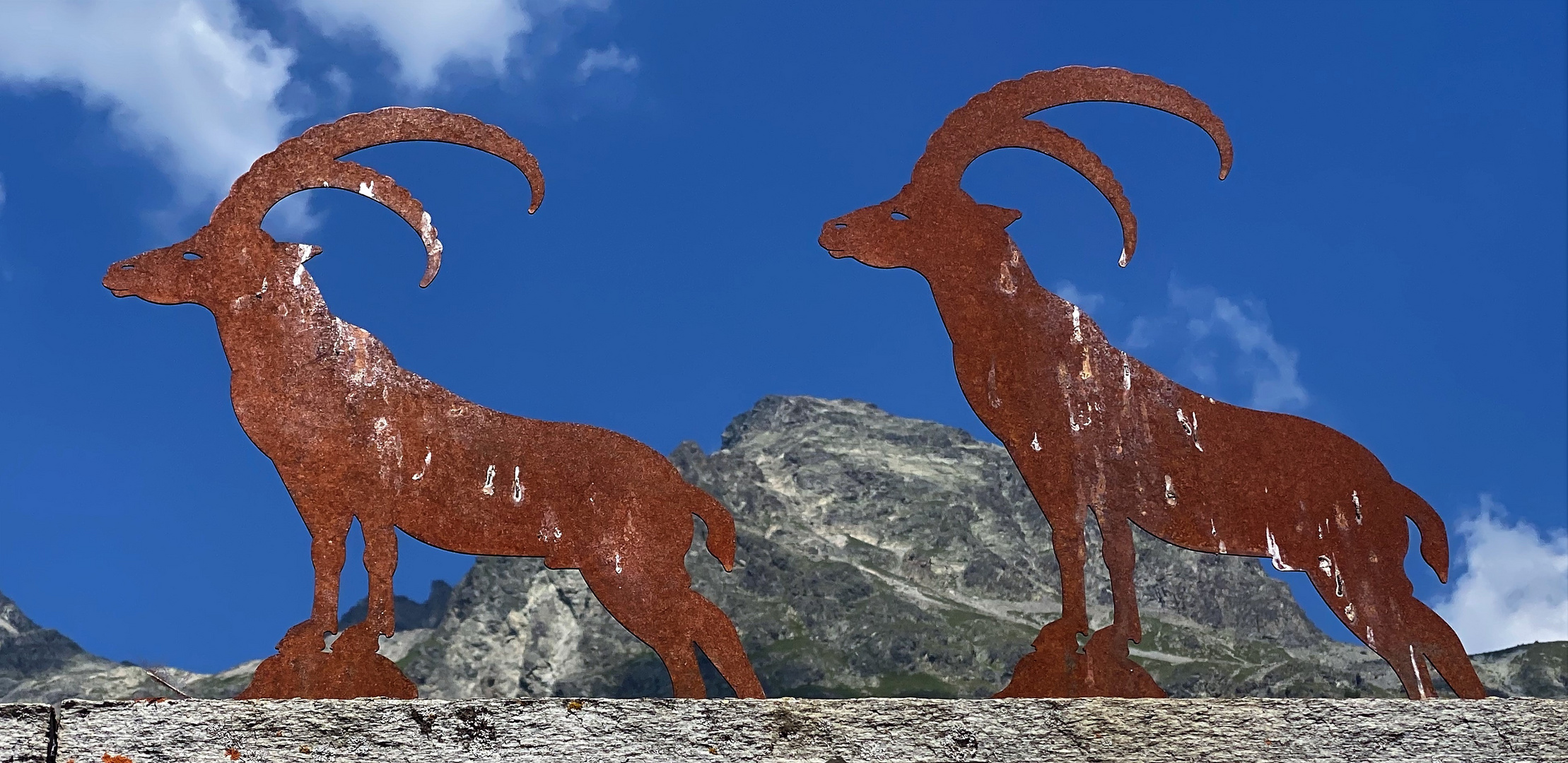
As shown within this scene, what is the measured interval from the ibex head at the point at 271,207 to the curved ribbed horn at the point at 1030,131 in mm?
3262

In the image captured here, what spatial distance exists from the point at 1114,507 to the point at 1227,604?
164160 millimetres

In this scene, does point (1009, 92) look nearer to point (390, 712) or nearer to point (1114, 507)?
point (1114, 507)

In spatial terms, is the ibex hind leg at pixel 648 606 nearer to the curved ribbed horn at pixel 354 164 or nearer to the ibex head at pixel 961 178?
the curved ribbed horn at pixel 354 164

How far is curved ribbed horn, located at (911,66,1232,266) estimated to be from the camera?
1132 centimetres

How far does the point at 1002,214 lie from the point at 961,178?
15.7 inches

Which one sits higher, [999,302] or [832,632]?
[832,632]

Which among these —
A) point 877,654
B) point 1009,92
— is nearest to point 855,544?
point 877,654

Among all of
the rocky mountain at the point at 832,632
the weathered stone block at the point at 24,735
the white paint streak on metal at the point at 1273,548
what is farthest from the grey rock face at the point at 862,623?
the weathered stone block at the point at 24,735

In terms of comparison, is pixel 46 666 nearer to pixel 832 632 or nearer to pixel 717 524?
pixel 832 632

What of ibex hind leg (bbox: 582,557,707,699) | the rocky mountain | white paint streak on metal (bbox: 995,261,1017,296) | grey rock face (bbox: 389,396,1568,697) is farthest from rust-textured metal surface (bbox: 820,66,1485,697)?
grey rock face (bbox: 389,396,1568,697)

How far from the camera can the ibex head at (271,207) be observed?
10602 millimetres

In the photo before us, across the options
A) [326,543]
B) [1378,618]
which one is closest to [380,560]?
[326,543]

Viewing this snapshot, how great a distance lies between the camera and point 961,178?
37.1ft

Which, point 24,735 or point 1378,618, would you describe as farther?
point 1378,618
